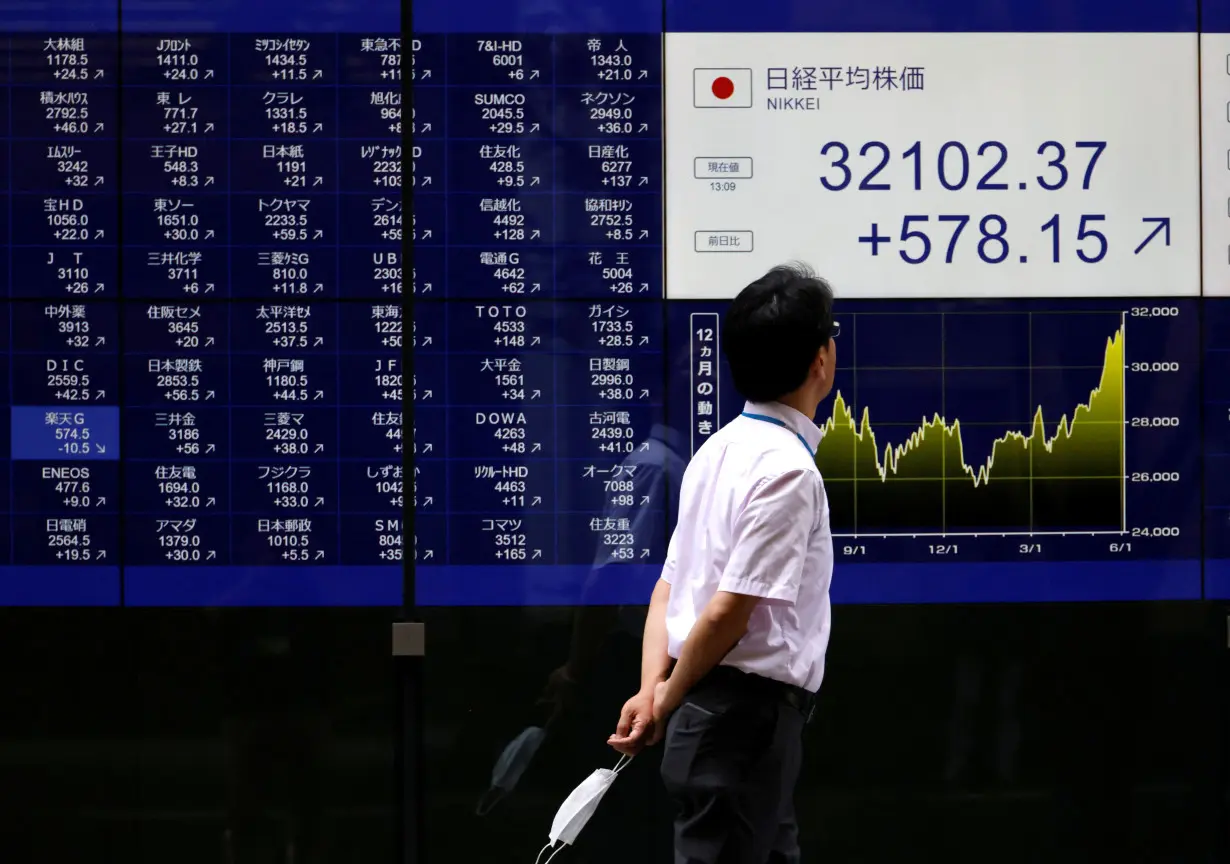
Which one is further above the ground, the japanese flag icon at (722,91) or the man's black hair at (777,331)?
the japanese flag icon at (722,91)

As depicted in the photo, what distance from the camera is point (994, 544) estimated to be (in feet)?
14.3

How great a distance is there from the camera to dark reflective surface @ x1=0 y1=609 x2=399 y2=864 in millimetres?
4297

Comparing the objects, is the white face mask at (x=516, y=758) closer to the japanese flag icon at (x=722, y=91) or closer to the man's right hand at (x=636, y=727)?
the man's right hand at (x=636, y=727)

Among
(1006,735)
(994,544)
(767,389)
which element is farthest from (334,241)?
(1006,735)

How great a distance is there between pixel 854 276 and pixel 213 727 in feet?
9.22

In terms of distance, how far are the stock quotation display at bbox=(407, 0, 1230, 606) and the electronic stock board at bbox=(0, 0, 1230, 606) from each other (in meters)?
0.01

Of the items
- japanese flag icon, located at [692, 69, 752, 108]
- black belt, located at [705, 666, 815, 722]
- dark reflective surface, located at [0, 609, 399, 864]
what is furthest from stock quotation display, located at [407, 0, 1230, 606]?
black belt, located at [705, 666, 815, 722]

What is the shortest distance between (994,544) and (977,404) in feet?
1.67

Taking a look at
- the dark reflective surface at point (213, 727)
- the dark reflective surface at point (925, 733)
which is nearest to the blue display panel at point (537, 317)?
the dark reflective surface at point (925, 733)

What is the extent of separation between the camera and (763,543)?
2578mm

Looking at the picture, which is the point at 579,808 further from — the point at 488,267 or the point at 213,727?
the point at 488,267

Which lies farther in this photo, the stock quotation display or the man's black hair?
the stock quotation display

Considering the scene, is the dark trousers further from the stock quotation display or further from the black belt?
the stock quotation display

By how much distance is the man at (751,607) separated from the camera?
260cm
